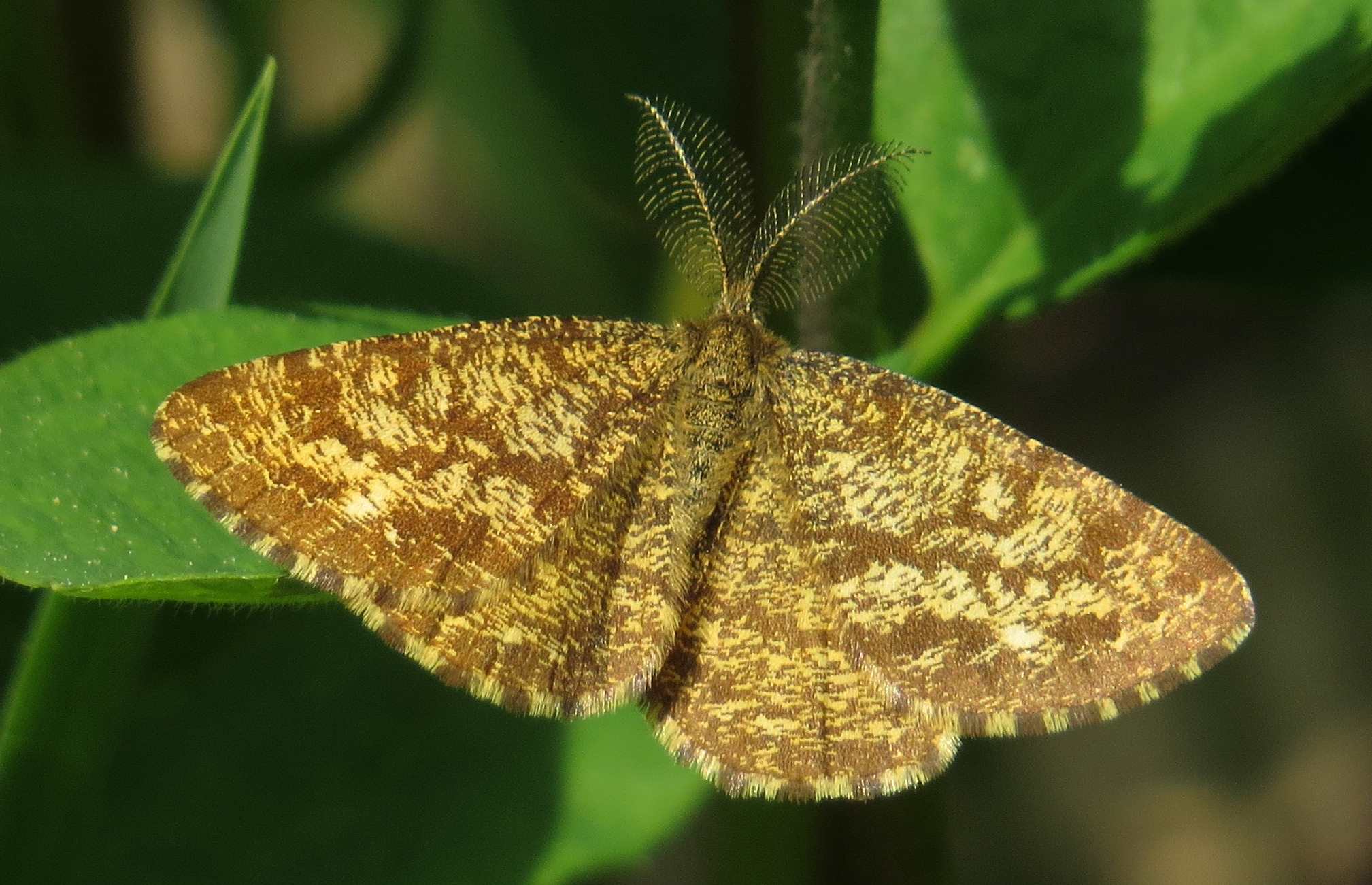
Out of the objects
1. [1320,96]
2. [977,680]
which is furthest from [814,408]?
[1320,96]

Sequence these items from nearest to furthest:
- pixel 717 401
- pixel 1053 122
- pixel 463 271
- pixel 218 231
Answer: pixel 218 231 → pixel 717 401 → pixel 1053 122 → pixel 463 271

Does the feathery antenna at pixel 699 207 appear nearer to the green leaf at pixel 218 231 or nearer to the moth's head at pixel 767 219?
the moth's head at pixel 767 219

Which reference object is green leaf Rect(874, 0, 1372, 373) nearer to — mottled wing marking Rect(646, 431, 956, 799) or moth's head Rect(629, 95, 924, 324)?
moth's head Rect(629, 95, 924, 324)

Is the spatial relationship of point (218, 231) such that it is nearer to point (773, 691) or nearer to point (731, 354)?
point (731, 354)

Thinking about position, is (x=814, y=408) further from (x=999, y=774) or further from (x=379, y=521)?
(x=999, y=774)

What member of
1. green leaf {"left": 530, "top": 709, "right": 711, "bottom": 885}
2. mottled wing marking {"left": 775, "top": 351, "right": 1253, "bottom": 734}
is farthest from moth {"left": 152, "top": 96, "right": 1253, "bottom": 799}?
green leaf {"left": 530, "top": 709, "right": 711, "bottom": 885}

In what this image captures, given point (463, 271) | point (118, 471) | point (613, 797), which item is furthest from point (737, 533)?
point (463, 271)
